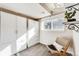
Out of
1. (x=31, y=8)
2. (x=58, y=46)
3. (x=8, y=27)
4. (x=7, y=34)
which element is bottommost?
(x=58, y=46)

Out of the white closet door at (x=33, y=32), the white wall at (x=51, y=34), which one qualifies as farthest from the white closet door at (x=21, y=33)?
the white wall at (x=51, y=34)

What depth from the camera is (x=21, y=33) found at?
1.40 meters

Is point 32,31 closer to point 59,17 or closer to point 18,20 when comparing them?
point 18,20

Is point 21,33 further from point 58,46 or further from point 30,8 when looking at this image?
point 58,46

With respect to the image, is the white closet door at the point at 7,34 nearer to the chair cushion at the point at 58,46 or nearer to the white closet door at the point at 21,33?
the white closet door at the point at 21,33

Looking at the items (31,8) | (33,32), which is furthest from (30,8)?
(33,32)

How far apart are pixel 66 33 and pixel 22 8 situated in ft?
2.20

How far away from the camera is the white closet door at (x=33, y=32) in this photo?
4.46ft

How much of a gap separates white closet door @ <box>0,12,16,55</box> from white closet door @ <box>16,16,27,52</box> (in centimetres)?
6

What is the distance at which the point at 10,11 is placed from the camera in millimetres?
1348

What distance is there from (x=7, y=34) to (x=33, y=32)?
1.27 feet

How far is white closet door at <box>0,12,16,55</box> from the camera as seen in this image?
1.32 meters

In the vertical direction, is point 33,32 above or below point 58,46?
above

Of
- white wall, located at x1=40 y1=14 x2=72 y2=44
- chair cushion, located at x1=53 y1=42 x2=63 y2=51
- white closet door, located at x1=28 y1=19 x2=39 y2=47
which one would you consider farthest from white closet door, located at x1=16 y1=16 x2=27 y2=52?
chair cushion, located at x1=53 y1=42 x2=63 y2=51
